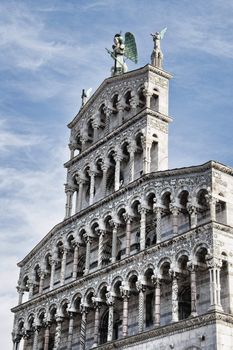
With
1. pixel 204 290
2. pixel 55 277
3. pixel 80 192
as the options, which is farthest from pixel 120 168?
pixel 204 290

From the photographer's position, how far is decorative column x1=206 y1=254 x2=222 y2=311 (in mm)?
26047

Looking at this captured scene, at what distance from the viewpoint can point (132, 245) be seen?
32.5 m

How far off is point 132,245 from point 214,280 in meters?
6.72

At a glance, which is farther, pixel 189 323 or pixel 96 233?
pixel 96 233

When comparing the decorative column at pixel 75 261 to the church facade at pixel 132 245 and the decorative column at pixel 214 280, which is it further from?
the decorative column at pixel 214 280

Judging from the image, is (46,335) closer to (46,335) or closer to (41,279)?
(46,335)

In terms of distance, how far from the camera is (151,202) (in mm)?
31812

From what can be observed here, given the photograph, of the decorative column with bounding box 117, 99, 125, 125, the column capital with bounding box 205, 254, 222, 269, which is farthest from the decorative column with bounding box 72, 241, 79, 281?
the column capital with bounding box 205, 254, 222, 269

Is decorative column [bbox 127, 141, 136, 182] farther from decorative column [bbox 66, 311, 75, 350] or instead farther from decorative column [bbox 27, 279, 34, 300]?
decorative column [bbox 27, 279, 34, 300]

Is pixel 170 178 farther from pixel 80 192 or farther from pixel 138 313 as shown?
pixel 80 192

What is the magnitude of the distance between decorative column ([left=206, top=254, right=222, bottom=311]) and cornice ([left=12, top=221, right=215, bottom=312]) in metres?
1.25

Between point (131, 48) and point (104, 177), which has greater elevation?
point (131, 48)

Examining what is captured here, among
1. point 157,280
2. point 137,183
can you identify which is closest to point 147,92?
point 137,183

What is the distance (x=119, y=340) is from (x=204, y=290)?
4.64 meters
